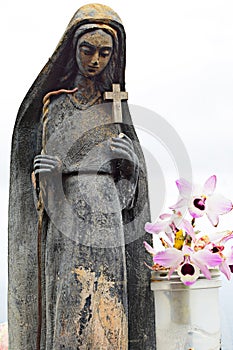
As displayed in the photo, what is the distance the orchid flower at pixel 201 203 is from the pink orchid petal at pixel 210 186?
0.5 inches

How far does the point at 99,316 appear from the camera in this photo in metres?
4.16

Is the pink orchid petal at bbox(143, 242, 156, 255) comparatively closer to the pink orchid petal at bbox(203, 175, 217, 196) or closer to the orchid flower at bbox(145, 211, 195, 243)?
the orchid flower at bbox(145, 211, 195, 243)

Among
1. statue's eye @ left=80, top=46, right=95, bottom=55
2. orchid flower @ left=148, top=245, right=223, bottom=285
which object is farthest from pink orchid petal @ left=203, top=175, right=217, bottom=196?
statue's eye @ left=80, top=46, right=95, bottom=55

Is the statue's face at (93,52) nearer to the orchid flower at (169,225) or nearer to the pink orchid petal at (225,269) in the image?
the orchid flower at (169,225)

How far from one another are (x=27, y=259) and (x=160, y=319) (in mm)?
886

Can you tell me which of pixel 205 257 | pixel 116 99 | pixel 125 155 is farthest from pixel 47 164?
pixel 205 257

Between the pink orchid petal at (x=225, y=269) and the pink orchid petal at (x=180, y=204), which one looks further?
the pink orchid petal at (x=180, y=204)

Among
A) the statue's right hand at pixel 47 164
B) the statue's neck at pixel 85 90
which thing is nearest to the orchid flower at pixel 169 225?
the statue's right hand at pixel 47 164

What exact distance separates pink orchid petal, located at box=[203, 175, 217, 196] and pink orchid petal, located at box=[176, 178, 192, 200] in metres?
0.09

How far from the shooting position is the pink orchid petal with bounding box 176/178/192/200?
434 cm

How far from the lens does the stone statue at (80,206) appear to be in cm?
423

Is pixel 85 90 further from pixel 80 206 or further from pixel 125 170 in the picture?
pixel 80 206

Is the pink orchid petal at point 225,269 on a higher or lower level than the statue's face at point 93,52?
lower

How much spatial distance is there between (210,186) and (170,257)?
46cm
